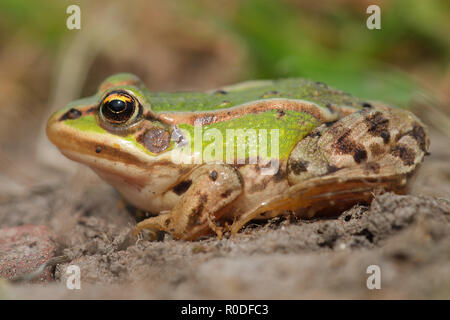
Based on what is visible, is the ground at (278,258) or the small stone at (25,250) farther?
the small stone at (25,250)

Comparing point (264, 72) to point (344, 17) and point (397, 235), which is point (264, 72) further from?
point (397, 235)

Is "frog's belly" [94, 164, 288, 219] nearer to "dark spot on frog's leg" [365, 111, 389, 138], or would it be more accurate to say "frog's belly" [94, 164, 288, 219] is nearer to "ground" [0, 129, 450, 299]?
"ground" [0, 129, 450, 299]

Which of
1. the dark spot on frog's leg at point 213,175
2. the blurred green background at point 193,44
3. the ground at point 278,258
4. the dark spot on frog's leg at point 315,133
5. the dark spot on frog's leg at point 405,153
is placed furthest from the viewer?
the blurred green background at point 193,44

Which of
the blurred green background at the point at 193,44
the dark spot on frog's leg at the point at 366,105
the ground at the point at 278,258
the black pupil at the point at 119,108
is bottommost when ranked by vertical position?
the ground at the point at 278,258

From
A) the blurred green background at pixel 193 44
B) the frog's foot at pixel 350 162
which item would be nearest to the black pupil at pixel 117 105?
the frog's foot at pixel 350 162

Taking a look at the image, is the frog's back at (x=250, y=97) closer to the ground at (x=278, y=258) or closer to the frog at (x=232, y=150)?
the frog at (x=232, y=150)

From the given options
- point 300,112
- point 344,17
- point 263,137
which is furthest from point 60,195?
point 344,17

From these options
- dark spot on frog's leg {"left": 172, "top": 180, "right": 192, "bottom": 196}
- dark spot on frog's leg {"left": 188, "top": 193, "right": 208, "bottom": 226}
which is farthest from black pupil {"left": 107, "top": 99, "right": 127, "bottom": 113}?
dark spot on frog's leg {"left": 188, "top": 193, "right": 208, "bottom": 226}

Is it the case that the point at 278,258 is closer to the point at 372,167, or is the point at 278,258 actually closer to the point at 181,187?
the point at 372,167
